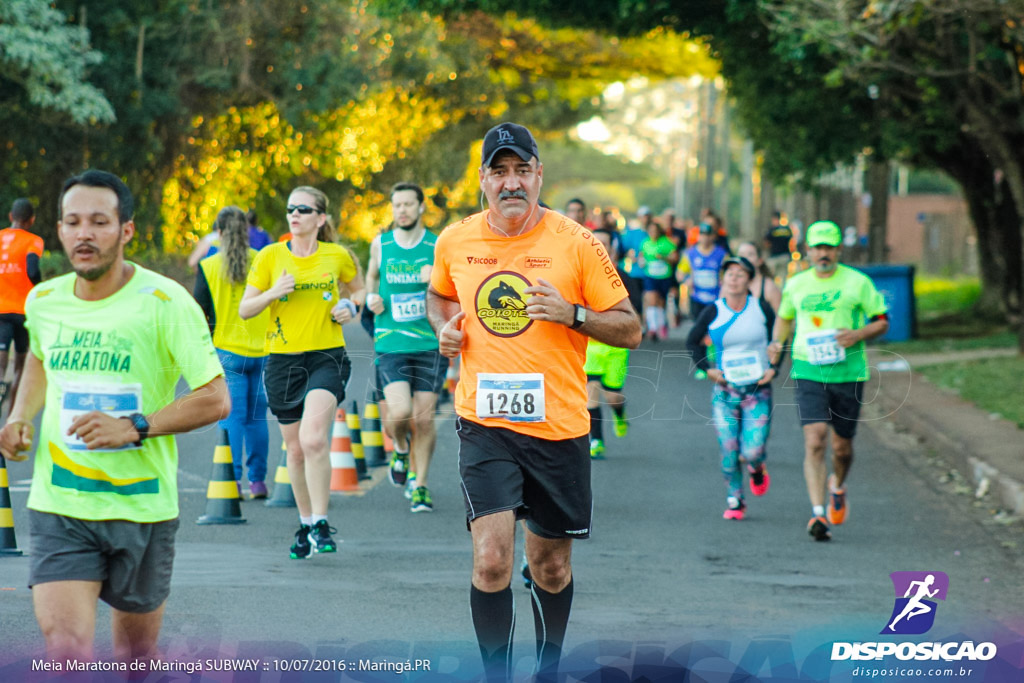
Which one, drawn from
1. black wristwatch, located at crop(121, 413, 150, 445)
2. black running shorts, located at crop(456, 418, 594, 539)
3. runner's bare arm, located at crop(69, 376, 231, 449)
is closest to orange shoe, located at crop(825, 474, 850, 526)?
black running shorts, located at crop(456, 418, 594, 539)

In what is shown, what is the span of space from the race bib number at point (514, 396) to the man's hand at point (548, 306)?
10.1 inches

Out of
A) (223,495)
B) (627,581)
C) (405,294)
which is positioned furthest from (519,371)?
(223,495)

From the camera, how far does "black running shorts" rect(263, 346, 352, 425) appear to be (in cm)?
841

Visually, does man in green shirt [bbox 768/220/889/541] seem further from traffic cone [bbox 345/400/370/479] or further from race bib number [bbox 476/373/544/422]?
race bib number [bbox 476/373/544/422]

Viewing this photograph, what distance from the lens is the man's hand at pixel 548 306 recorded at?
5.12 m

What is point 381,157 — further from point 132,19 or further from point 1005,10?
point 1005,10

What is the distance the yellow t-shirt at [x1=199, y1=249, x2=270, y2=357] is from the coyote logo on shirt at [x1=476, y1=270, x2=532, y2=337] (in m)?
4.83

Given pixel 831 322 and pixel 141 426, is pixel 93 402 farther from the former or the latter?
pixel 831 322

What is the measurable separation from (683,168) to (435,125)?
52541 millimetres

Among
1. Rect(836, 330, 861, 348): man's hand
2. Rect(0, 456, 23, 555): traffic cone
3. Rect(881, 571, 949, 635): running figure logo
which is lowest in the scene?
Rect(881, 571, 949, 635): running figure logo

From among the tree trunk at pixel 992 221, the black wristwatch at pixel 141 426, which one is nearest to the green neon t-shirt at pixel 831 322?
the black wristwatch at pixel 141 426

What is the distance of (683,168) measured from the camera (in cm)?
9238

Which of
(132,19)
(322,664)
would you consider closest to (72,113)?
(132,19)

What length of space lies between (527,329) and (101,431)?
1666 mm
